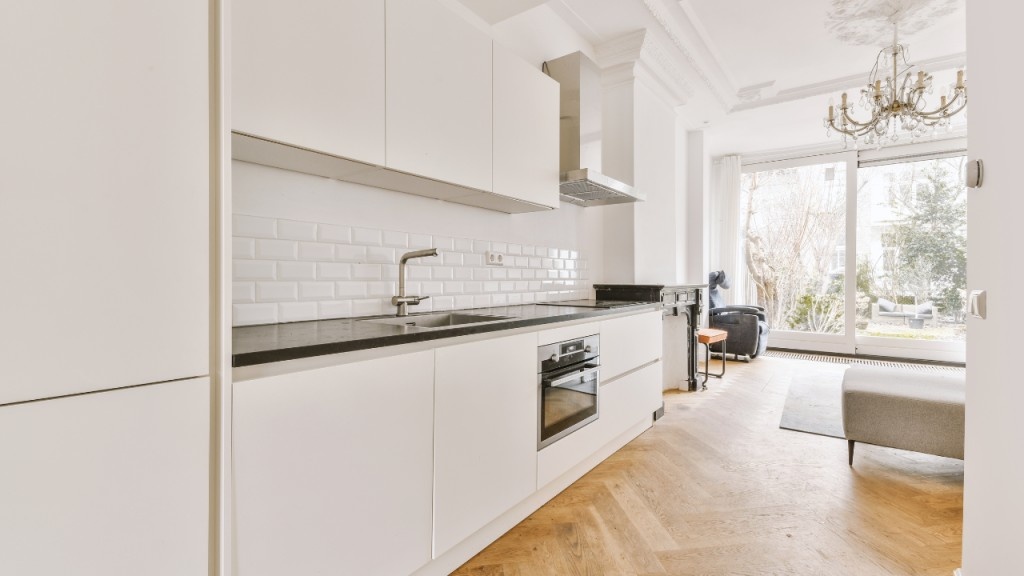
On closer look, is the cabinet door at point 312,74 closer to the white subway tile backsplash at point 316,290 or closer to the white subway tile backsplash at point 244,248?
the white subway tile backsplash at point 244,248

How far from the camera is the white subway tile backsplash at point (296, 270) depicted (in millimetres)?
1631

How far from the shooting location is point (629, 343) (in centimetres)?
273

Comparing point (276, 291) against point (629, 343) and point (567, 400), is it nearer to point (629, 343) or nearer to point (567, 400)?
point (567, 400)

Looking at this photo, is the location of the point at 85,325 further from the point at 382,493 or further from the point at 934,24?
the point at 934,24

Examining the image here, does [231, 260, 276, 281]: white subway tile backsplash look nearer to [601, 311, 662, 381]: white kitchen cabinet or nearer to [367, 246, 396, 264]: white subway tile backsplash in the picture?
[367, 246, 396, 264]: white subway tile backsplash

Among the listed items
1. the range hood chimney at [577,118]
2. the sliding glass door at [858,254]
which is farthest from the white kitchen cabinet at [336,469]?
the sliding glass door at [858,254]

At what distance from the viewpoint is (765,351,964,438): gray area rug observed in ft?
10.5

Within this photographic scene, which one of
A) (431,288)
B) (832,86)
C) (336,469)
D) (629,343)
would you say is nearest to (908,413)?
(629,343)

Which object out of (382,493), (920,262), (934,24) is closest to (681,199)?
(934,24)

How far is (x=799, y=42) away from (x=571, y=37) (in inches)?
82.9

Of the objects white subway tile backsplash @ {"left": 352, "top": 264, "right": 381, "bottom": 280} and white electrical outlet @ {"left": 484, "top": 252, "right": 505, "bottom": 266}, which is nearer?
white subway tile backsplash @ {"left": 352, "top": 264, "right": 381, "bottom": 280}

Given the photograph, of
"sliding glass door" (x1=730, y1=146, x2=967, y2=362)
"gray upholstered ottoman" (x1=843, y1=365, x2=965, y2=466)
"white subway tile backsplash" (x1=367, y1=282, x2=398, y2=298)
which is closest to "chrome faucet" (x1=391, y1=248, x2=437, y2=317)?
"white subway tile backsplash" (x1=367, y1=282, x2=398, y2=298)

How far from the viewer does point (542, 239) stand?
300cm

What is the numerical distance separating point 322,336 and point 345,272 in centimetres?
63
